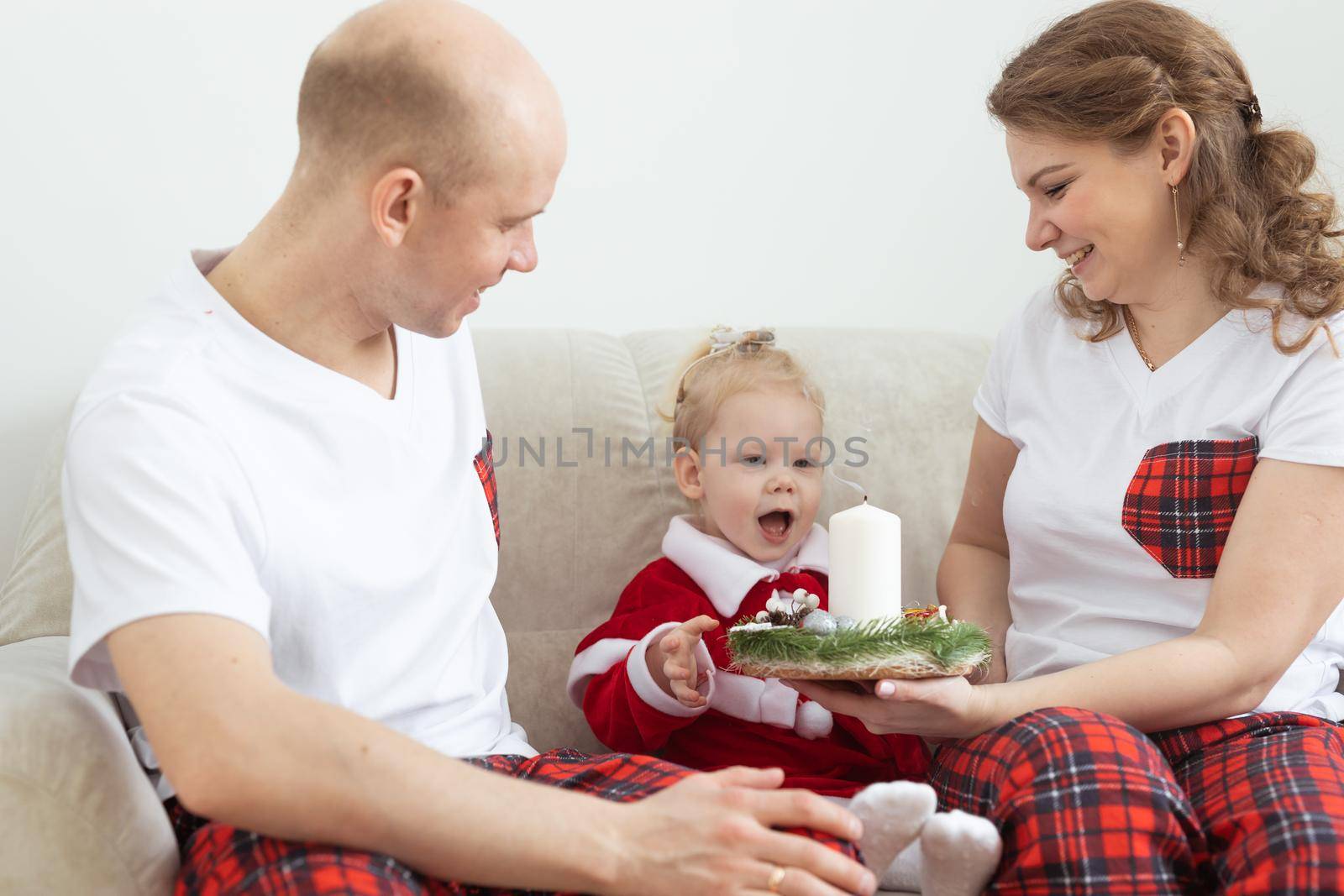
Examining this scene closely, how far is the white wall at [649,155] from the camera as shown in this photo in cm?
213

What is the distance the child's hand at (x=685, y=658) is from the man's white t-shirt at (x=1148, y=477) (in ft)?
1.47

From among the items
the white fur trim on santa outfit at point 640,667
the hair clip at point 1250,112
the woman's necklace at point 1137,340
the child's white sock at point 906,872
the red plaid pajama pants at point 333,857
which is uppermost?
the hair clip at point 1250,112

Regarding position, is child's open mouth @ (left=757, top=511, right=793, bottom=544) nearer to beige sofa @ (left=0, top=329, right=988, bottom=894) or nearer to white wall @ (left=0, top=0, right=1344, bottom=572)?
beige sofa @ (left=0, top=329, right=988, bottom=894)

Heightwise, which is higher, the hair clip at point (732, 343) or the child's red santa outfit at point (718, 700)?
the hair clip at point (732, 343)

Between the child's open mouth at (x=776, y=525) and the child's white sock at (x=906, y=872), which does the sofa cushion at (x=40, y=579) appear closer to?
the child's open mouth at (x=776, y=525)

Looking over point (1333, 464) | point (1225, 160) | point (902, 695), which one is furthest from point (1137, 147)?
point (902, 695)

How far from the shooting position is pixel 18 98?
2090 mm

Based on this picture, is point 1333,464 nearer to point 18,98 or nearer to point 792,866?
point 792,866

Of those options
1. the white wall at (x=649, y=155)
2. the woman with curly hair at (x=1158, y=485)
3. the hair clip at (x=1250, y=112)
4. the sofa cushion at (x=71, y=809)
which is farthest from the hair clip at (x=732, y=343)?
the sofa cushion at (x=71, y=809)

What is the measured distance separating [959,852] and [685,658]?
0.47 metres

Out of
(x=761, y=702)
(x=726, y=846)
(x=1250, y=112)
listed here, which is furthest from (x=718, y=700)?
(x=1250, y=112)

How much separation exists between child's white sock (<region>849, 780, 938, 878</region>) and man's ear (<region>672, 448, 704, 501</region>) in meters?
0.77

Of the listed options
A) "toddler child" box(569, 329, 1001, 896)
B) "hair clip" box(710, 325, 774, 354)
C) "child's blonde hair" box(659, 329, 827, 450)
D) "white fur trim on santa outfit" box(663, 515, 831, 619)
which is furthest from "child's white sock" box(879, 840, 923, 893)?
"hair clip" box(710, 325, 774, 354)

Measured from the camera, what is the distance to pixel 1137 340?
166 cm
